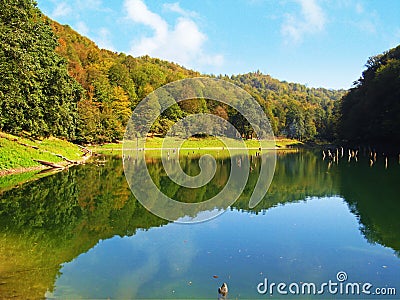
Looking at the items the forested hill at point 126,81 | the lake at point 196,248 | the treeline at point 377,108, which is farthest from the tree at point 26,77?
the treeline at point 377,108

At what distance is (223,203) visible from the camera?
18859 mm

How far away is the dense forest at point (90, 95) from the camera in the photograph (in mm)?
23172

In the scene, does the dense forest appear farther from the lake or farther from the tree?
the lake

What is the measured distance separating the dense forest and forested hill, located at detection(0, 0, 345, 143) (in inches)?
2.2

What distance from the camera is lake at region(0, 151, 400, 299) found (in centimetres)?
782

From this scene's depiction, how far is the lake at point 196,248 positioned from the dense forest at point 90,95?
8503 mm

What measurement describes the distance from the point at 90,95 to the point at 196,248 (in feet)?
187

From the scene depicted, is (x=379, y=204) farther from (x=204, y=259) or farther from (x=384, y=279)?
(x=204, y=259)

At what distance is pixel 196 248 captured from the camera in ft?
35.2

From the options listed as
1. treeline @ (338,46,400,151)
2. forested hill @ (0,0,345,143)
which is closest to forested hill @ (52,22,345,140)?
forested hill @ (0,0,345,143)

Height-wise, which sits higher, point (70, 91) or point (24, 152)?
point (70, 91)

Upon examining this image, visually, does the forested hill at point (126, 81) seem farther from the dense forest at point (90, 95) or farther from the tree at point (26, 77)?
the tree at point (26, 77)

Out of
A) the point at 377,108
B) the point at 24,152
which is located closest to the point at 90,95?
the point at 24,152

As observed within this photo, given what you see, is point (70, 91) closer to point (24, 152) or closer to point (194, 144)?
point (24, 152)
